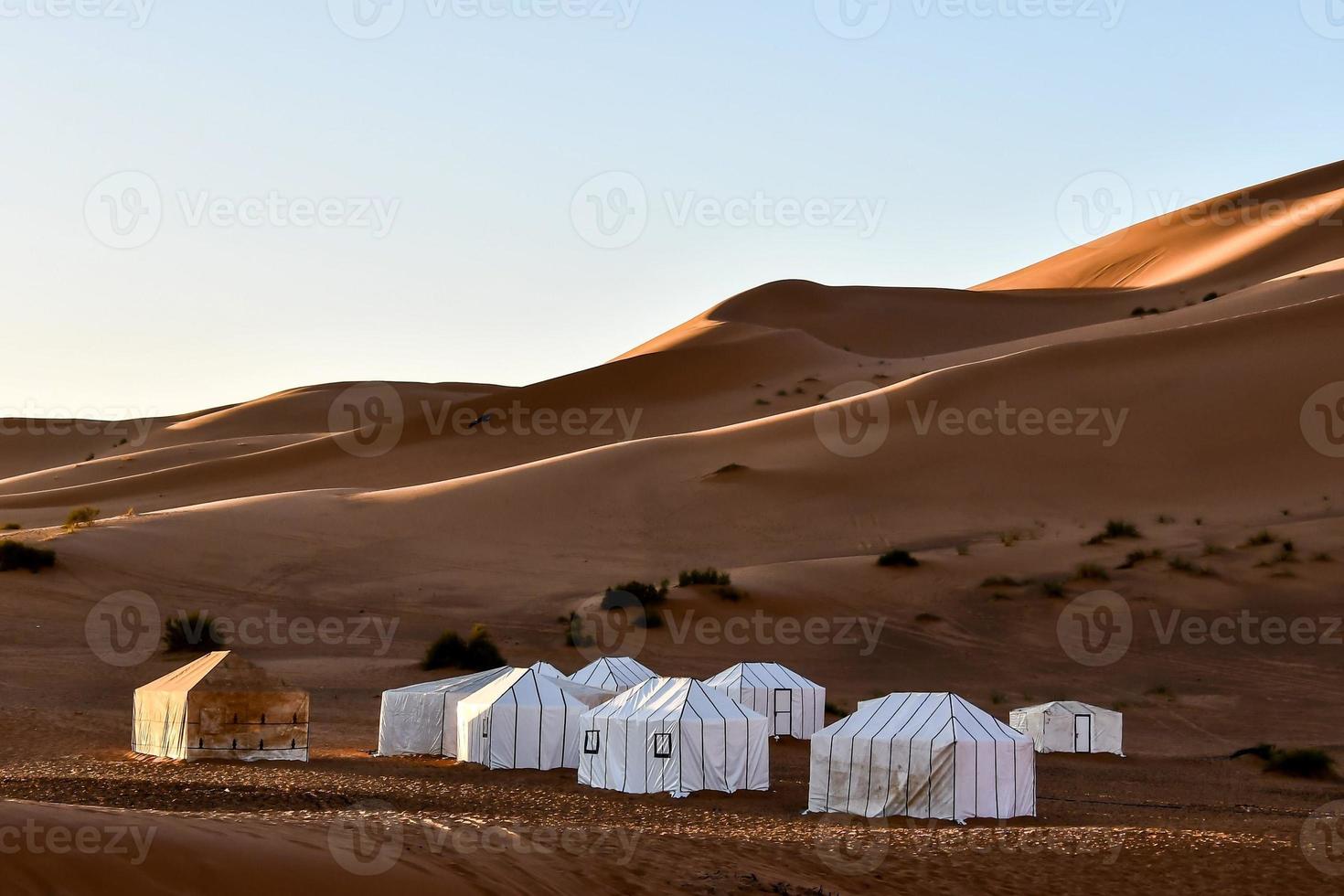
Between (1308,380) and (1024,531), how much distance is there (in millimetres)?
11649

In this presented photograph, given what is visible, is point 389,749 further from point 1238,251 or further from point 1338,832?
point 1238,251

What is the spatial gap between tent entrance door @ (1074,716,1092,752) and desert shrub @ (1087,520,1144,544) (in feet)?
38.5

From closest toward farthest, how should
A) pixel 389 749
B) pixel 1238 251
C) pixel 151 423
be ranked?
pixel 389 749 < pixel 1238 251 < pixel 151 423

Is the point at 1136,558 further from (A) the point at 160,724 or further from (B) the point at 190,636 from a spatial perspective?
(A) the point at 160,724

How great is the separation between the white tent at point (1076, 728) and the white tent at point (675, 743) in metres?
6.98

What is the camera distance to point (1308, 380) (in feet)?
140

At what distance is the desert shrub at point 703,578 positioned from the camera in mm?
34406

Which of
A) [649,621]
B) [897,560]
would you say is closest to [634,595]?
[649,621]

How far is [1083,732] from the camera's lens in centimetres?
2533

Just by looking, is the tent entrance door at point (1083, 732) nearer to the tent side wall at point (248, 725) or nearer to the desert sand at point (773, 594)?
the desert sand at point (773, 594)

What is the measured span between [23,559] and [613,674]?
1666 centimetres

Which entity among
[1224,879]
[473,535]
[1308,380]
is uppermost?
[1308,380]

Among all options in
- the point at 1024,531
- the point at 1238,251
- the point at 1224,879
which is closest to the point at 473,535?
the point at 1024,531

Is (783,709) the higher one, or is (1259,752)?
(783,709)
